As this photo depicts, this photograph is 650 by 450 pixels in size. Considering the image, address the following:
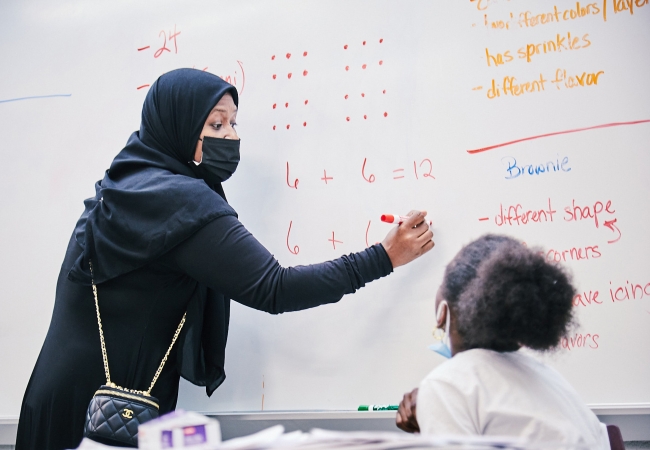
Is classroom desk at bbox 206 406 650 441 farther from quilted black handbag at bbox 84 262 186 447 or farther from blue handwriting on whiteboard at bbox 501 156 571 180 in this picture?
blue handwriting on whiteboard at bbox 501 156 571 180

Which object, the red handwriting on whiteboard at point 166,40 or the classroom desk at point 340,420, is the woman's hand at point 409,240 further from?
the red handwriting on whiteboard at point 166,40

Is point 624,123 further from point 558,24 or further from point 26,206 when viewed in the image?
point 26,206

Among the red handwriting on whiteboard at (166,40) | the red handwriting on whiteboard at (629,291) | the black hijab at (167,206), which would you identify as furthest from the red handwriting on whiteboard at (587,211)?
the red handwriting on whiteboard at (166,40)

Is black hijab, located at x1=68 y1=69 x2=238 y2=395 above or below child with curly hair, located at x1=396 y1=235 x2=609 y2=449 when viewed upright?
above

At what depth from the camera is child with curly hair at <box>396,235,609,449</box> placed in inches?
35.1

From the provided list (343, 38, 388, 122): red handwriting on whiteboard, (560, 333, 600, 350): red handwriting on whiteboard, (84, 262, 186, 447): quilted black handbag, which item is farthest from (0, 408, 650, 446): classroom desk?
(343, 38, 388, 122): red handwriting on whiteboard

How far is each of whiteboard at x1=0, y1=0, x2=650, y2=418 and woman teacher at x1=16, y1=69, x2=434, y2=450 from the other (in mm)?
183

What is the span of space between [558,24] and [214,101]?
86 centimetres

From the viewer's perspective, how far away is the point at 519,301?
934mm

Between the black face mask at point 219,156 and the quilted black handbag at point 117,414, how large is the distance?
0.53m

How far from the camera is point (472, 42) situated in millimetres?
1541

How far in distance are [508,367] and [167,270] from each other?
2.54 ft

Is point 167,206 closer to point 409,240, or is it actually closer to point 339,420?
point 409,240

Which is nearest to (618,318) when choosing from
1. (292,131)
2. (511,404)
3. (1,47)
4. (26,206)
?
(511,404)
